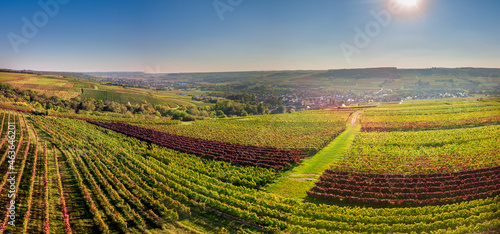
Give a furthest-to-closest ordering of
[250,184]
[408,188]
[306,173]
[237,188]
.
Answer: [306,173]
[250,184]
[237,188]
[408,188]

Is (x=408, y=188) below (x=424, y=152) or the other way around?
below

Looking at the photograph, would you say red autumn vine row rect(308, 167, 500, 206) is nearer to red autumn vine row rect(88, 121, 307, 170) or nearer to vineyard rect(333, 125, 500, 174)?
vineyard rect(333, 125, 500, 174)

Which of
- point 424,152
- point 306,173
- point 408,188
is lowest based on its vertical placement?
point 306,173

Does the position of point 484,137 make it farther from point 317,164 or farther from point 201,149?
point 201,149

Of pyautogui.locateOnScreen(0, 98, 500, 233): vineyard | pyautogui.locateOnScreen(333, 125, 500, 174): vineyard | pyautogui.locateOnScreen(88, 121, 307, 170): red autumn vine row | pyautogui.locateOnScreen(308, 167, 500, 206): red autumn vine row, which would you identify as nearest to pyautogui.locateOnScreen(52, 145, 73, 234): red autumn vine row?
pyautogui.locateOnScreen(0, 98, 500, 233): vineyard

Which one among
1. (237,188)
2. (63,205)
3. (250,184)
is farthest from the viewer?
(250,184)

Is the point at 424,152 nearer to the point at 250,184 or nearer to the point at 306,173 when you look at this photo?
the point at 306,173

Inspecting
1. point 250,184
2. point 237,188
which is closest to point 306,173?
point 250,184

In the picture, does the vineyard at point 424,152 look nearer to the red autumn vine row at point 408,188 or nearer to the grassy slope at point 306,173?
the grassy slope at point 306,173
